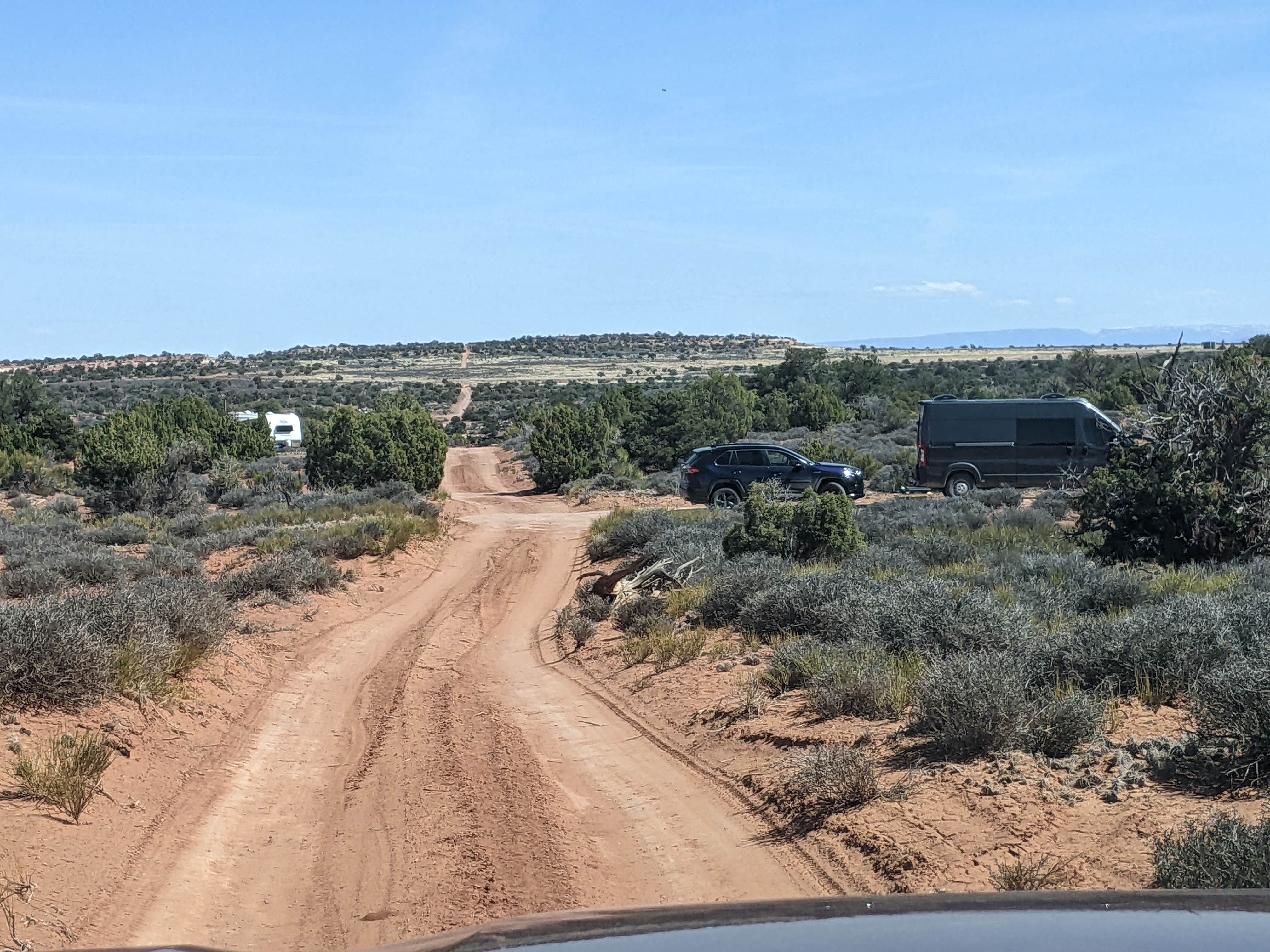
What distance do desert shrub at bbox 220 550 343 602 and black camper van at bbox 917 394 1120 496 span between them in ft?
46.7

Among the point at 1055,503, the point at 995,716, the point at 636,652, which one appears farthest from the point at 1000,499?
the point at 995,716

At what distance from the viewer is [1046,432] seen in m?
24.4

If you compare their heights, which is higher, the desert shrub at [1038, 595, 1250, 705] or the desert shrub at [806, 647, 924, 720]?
the desert shrub at [1038, 595, 1250, 705]

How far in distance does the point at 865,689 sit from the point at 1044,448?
18.2 m

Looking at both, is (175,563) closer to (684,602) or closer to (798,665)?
(684,602)

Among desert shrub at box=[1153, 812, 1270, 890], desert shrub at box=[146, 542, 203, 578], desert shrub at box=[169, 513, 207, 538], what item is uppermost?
desert shrub at box=[1153, 812, 1270, 890]

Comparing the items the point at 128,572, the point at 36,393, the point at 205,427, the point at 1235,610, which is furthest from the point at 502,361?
the point at 1235,610

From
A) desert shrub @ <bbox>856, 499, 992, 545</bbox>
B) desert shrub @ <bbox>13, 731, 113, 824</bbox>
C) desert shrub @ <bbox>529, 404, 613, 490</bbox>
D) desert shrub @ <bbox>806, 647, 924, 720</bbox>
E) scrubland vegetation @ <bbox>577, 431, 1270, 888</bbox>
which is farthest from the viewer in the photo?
desert shrub @ <bbox>529, 404, 613, 490</bbox>

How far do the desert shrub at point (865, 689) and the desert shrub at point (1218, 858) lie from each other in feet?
9.66

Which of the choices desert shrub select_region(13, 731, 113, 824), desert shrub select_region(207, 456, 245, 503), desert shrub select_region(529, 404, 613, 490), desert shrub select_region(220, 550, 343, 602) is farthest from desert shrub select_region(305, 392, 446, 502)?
desert shrub select_region(13, 731, 113, 824)

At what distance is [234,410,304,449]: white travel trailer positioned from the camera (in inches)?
2197

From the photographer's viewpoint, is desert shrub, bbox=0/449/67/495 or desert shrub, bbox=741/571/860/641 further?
desert shrub, bbox=0/449/67/495

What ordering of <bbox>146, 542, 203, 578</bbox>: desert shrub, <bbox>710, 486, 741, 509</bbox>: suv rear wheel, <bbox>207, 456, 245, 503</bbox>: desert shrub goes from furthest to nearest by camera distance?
<bbox>207, 456, 245, 503</bbox>: desert shrub → <bbox>710, 486, 741, 509</bbox>: suv rear wheel → <bbox>146, 542, 203, 578</bbox>: desert shrub

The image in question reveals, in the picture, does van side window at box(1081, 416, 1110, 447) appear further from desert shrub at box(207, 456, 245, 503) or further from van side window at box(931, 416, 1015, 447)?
desert shrub at box(207, 456, 245, 503)
